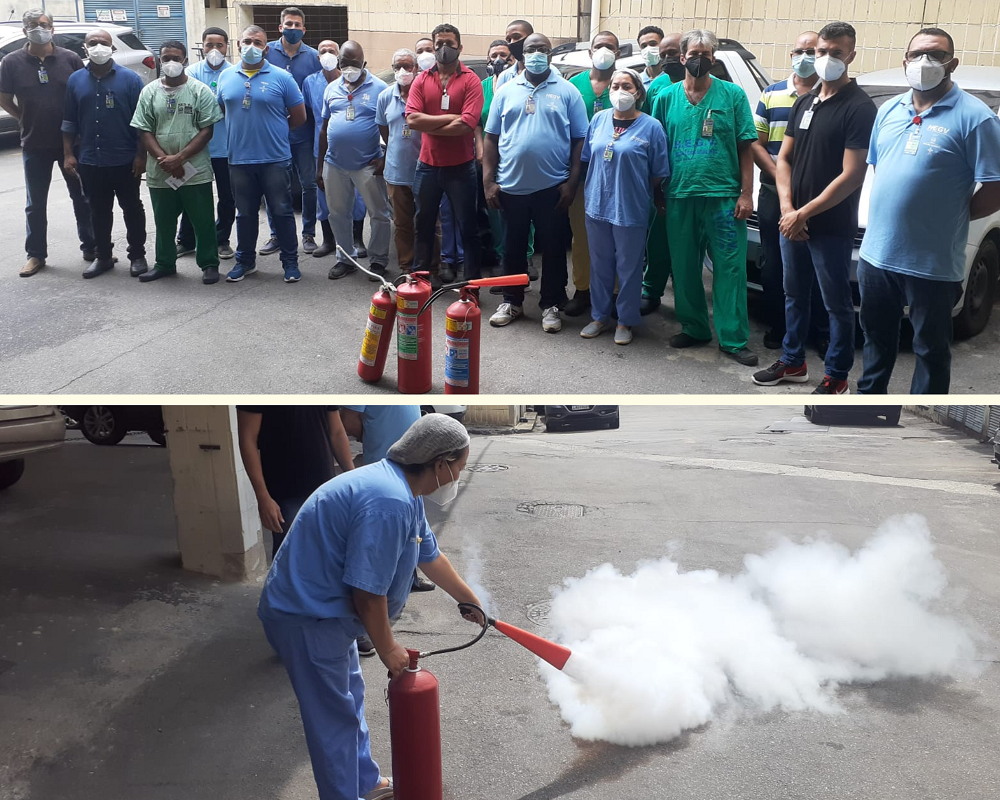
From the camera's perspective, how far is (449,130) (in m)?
5.06

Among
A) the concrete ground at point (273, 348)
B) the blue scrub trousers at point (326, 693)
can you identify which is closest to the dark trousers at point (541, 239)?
the concrete ground at point (273, 348)

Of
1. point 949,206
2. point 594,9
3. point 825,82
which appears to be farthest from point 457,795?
point 594,9

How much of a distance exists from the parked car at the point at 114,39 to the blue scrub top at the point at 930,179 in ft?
17.7

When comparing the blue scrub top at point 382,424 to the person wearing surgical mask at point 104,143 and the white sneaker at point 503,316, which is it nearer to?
the white sneaker at point 503,316

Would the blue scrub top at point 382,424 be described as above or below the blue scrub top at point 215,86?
below

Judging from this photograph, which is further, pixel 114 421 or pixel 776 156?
pixel 114 421

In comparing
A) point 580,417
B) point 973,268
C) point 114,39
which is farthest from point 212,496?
point 973,268

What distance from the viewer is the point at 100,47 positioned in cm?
555

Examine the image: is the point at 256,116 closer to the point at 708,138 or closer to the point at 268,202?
the point at 268,202

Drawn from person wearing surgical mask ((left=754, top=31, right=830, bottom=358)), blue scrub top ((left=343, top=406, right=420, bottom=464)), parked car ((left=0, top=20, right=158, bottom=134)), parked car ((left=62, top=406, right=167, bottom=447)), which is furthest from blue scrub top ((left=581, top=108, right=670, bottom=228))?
parked car ((left=62, top=406, right=167, bottom=447))

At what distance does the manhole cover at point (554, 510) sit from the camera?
22.6 feet

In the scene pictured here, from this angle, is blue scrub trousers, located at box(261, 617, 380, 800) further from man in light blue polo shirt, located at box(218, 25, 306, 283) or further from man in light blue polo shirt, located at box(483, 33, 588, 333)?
man in light blue polo shirt, located at box(218, 25, 306, 283)

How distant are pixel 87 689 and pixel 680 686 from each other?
2841 millimetres

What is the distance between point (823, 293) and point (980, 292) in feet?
4.40
